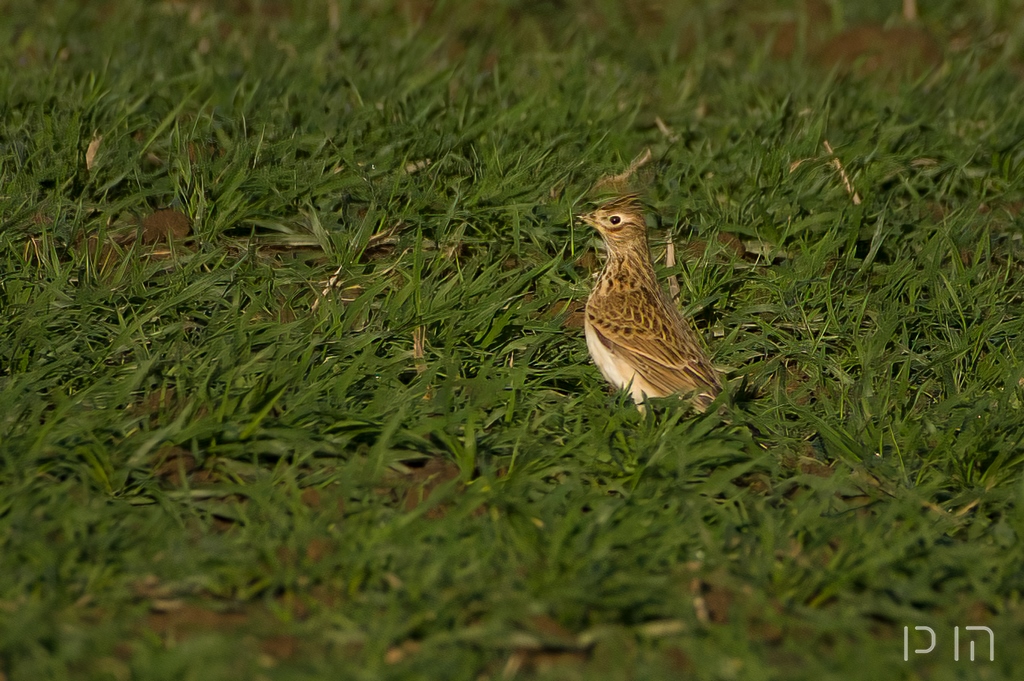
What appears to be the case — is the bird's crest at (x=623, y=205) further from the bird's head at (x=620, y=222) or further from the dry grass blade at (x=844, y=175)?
the dry grass blade at (x=844, y=175)

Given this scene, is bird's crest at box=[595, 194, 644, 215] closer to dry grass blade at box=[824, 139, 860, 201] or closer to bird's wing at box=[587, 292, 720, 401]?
bird's wing at box=[587, 292, 720, 401]

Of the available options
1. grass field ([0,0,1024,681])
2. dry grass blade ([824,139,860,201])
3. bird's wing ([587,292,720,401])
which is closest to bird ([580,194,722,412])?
bird's wing ([587,292,720,401])

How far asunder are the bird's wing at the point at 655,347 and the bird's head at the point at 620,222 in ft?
1.17

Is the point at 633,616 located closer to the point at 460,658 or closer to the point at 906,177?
the point at 460,658

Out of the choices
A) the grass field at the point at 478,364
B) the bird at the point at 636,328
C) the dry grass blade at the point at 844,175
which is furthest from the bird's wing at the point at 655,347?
the dry grass blade at the point at 844,175

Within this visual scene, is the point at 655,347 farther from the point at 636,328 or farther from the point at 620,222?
the point at 620,222

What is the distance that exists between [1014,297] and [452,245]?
272 cm

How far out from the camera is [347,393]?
5.17 m

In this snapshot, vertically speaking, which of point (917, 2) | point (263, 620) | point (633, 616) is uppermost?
point (263, 620)

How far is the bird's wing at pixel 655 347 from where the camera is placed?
546cm

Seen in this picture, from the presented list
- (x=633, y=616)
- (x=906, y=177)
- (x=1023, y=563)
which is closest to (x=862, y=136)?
(x=906, y=177)

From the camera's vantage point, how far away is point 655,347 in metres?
5.53

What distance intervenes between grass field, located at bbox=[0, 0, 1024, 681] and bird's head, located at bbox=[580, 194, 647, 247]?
1.33ft

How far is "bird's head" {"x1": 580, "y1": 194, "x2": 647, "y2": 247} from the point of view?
5879 millimetres
